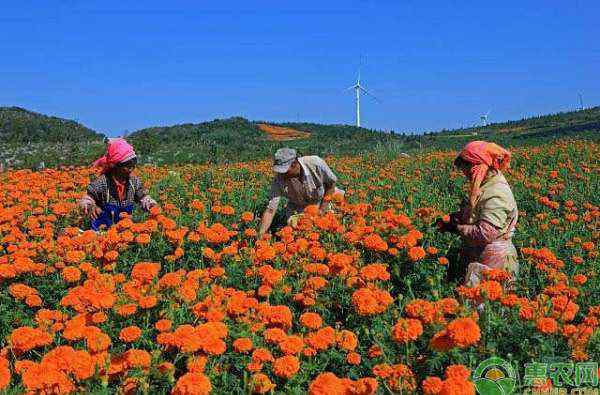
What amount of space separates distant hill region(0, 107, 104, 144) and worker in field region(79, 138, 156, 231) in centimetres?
1956

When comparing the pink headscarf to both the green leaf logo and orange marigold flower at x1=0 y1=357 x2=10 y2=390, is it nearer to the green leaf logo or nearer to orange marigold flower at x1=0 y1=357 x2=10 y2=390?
orange marigold flower at x1=0 y1=357 x2=10 y2=390

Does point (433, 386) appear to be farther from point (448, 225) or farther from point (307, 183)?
point (307, 183)

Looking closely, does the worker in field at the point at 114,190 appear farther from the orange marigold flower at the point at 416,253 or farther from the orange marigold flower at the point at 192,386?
the orange marigold flower at the point at 192,386

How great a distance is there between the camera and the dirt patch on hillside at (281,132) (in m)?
34.5

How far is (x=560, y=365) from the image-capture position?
95.7 inches

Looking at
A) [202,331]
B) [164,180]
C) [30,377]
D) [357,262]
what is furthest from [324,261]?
[164,180]

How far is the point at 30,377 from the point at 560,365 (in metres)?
2.14

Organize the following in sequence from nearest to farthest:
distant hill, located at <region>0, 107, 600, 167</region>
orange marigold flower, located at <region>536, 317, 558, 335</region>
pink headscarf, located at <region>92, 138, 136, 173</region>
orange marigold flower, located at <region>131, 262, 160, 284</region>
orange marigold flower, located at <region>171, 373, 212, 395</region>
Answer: orange marigold flower, located at <region>171, 373, 212, 395</region>
orange marigold flower, located at <region>536, 317, 558, 335</region>
orange marigold flower, located at <region>131, 262, 160, 284</region>
pink headscarf, located at <region>92, 138, 136, 173</region>
distant hill, located at <region>0, 107, 600, 167</region>

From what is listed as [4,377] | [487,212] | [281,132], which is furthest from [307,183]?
[281,132]

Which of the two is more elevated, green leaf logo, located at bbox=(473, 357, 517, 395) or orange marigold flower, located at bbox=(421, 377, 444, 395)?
orange marigold flower, located at bbox=(421, 377, 444, 395)

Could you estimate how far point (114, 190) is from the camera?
571 centimetres

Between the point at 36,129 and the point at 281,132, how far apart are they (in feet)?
47.8

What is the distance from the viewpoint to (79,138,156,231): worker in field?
5.40 metres

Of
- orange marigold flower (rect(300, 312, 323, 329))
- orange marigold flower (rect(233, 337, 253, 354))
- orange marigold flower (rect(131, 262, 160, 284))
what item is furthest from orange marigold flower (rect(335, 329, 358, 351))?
orange marigold flower (rect(131, 262, 160, 284))
